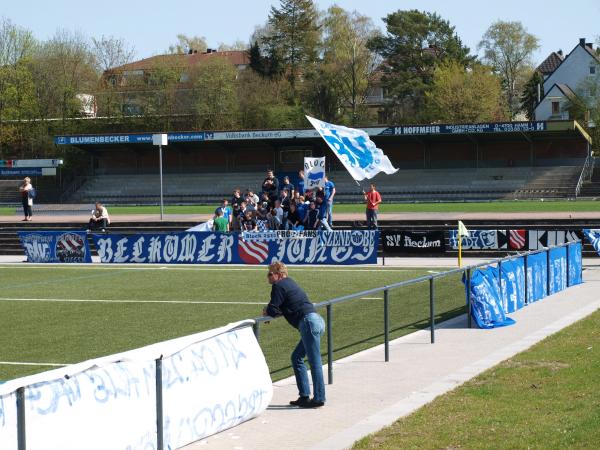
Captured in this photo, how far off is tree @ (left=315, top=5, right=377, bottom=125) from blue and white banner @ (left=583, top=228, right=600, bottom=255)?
66.7 m

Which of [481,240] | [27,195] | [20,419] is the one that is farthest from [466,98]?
[20,419]

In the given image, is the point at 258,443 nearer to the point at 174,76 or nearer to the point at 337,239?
the point at 337,239

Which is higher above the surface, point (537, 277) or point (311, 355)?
point (311, 355)

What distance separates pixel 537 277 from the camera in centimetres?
2019

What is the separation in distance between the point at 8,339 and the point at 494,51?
347 ft

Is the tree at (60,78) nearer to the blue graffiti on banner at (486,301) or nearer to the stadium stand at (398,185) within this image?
the stadium stand at (398,185)

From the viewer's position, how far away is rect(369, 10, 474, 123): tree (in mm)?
98750

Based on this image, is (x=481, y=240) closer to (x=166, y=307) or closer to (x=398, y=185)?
(x=166, y=307)

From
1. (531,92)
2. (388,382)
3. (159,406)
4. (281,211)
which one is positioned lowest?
(388,382)

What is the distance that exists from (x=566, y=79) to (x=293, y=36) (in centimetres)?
3134

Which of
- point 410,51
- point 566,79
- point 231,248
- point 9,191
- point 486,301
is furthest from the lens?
point 566,79

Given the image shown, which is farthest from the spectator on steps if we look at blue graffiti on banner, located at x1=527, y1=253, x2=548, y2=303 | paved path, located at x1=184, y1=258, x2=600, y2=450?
paved path, located at x1=184, y1=258, x2=600, y2=450

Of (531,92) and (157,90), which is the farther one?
(531,92)

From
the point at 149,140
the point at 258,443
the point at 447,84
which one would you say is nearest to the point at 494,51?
the point at 447,84
